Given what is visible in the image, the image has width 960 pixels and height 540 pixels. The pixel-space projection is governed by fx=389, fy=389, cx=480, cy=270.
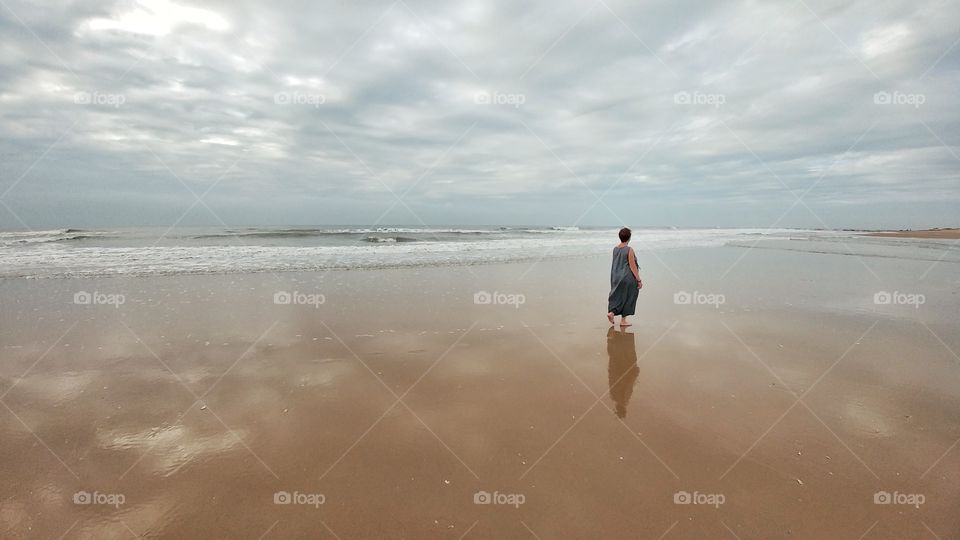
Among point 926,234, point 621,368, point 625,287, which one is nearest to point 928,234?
point 926,234

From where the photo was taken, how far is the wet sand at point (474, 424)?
2842 mm

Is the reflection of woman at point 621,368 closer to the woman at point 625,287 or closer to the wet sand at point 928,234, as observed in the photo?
the woman at point 625,287

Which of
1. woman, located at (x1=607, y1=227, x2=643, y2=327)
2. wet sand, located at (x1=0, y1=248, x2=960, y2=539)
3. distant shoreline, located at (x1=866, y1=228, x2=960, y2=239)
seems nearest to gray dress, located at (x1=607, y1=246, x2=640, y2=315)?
woman, located at (x1=607, y1=227, x2=643, y2=327)

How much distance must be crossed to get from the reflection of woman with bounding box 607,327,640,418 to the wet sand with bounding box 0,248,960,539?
4cm

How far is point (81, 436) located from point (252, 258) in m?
15.6

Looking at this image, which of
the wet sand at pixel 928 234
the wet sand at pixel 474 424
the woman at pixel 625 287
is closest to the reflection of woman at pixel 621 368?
the wet sand at pixel 474 424

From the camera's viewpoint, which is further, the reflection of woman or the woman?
the woman

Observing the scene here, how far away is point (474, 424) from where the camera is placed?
3.99 metres

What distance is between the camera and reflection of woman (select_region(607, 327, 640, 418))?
4.55 m

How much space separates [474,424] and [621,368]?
2523mm

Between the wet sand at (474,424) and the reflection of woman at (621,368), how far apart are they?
0.13 ft

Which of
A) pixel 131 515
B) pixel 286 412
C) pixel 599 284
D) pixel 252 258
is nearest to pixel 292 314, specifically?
pixel 286 412

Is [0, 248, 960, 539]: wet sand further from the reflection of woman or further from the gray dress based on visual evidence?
the gray dress

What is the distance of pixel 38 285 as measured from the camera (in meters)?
10.6
